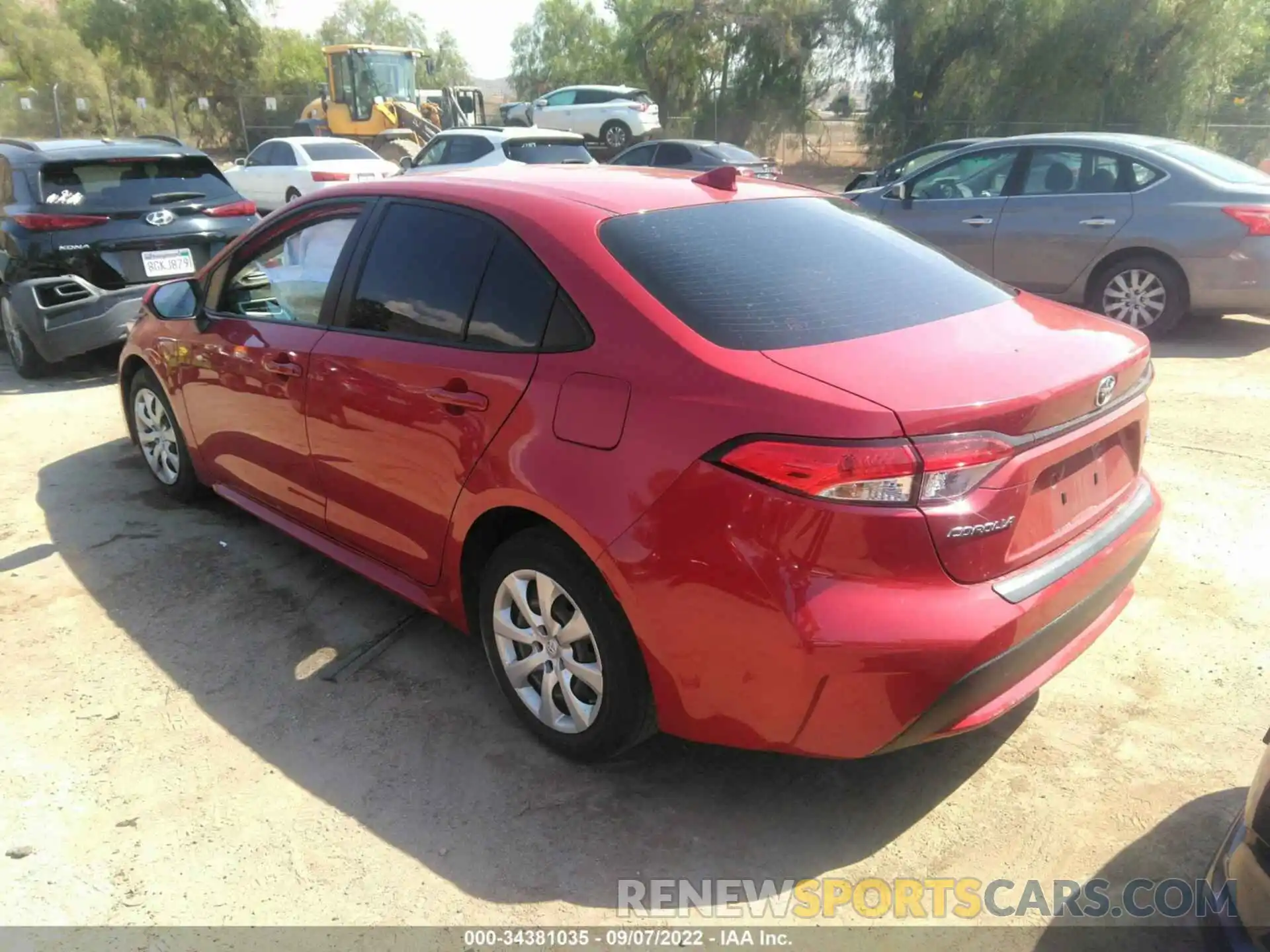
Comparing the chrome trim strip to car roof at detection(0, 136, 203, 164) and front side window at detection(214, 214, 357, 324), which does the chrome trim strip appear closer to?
front side window at detection(214, 214, 357, 324)

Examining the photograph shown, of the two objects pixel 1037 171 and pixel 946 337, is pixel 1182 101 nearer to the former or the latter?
pixel 1037 171

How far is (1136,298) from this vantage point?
25.3ft

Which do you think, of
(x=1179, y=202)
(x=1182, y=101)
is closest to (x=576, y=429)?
(x=1179, y=202)

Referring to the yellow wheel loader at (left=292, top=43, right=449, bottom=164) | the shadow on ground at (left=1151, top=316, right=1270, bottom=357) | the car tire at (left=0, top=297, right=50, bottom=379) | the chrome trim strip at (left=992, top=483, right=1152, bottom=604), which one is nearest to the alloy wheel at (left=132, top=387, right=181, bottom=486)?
the car tire at (left=0, top=297, right=50, bottom=379)

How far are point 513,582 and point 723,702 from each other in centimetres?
79

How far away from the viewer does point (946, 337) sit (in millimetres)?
2676

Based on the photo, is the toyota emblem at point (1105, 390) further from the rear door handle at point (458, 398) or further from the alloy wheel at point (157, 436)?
the alloy wheel at point (157, 436)

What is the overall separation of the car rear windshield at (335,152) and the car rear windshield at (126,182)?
30.0 ft

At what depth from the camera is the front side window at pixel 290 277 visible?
3713 mm

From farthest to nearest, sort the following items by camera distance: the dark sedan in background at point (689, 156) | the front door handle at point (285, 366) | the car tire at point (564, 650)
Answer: the dark sedan in background at point (689, 156) < the front door handle at point (285, 366) < the car tire at point (564, 650)

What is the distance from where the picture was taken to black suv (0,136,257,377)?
6.96m

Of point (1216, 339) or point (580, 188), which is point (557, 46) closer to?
point (1216, 339)

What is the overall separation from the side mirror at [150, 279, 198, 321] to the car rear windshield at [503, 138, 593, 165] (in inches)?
436

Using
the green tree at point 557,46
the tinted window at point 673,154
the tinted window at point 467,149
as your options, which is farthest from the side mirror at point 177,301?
the green tree at point 557,46
